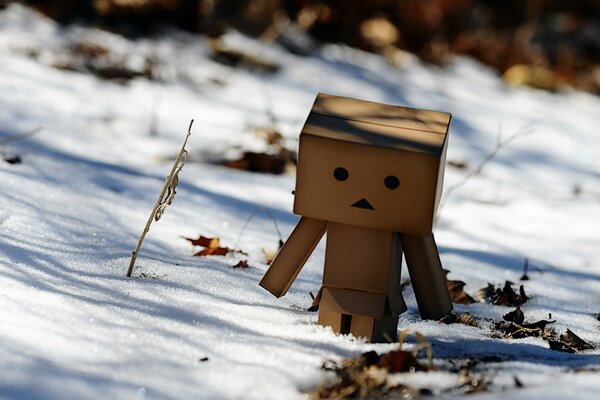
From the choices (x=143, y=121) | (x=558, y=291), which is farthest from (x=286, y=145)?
(x=558, y=291)

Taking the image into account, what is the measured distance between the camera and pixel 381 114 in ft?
7.29

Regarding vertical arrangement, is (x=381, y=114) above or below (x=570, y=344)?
above

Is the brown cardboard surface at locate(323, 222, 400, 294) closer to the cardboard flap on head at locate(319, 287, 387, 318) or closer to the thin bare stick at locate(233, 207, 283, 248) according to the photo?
the cardboard flap on head at locate(319, 287, 387, 318)

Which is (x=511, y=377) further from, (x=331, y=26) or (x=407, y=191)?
(x=331, y=26)

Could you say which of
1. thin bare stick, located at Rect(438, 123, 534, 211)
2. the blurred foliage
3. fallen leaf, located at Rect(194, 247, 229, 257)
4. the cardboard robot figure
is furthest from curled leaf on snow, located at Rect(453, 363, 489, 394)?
the blurred foliage

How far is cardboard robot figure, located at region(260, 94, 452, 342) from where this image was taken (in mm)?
2068

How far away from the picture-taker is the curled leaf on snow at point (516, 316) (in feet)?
8.13

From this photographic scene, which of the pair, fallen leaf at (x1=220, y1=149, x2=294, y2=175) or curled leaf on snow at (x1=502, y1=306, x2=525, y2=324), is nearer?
curled leaf on snow at (x1=502, y1=306, x2=525, y2=324)

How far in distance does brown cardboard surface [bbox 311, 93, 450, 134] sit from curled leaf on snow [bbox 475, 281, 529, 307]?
30.0 inches

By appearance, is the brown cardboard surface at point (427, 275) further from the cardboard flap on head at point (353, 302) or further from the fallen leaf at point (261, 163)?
the fallen leaf at point (261, 163)

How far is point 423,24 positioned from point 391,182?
5.41 metres

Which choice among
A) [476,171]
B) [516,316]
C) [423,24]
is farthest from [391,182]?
[423,24]

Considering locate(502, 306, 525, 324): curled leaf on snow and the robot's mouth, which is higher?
the robot's mouth

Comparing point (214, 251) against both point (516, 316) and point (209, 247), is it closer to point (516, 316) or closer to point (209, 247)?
point (209, 247)
